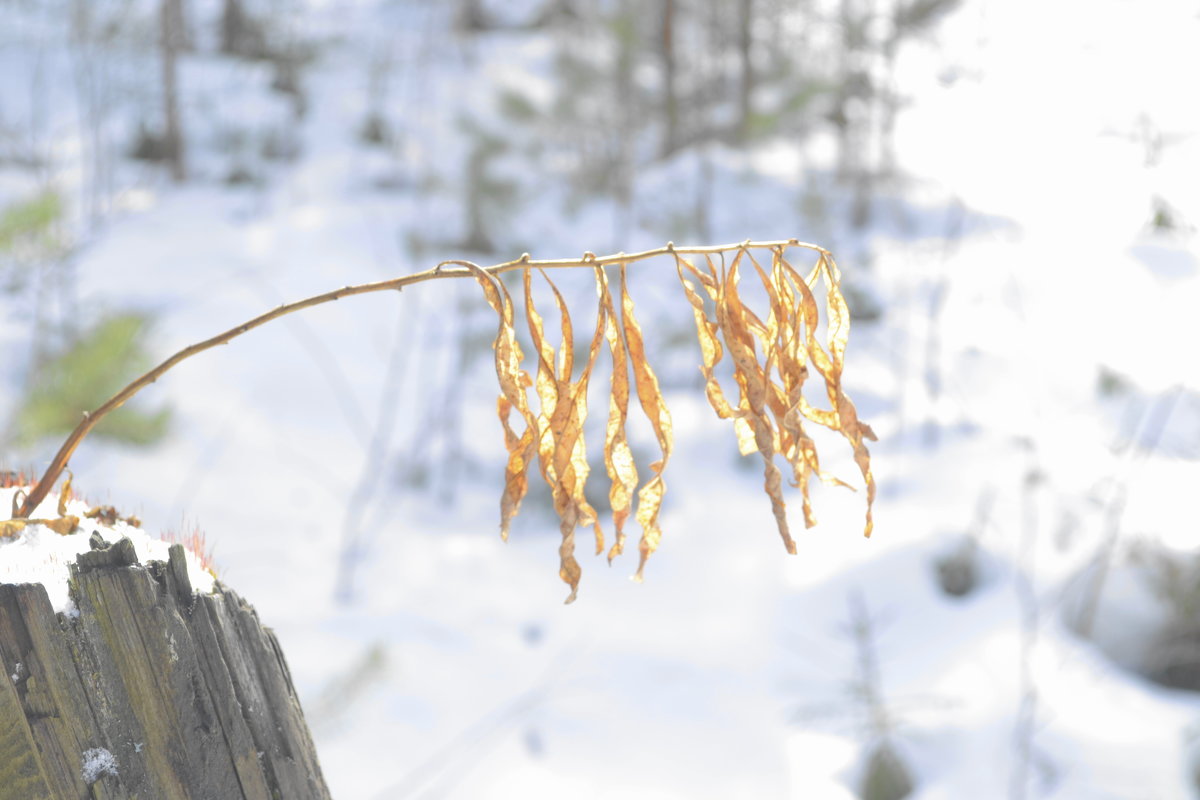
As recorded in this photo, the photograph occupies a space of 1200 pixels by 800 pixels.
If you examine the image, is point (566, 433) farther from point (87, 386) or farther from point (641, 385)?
point (87, 386)

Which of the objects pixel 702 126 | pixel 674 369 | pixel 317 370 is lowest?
pixel 674 369

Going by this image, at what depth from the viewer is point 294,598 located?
14.0ft

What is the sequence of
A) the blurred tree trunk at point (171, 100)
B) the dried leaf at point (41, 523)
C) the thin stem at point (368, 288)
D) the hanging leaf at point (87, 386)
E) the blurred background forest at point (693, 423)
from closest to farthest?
the thin stem at point (368, 288) → the dried leaf at point (41, 523) → the hanging leaf at point (87, 386) → the blurred background forest at point (693, 423) → the blurred tree trunk at point (171, 100)

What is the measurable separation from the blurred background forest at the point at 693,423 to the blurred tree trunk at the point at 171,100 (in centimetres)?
3

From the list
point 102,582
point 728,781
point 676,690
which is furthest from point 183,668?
point 676,690

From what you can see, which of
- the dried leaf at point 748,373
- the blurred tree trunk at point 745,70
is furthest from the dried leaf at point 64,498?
the blurred tree trunk at point 745,70

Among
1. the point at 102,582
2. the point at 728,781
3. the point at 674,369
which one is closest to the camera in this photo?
the point at 102,582

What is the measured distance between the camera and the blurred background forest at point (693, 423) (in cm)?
353

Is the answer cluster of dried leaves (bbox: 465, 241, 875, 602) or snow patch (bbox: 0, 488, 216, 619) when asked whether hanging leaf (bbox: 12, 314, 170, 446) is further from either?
cluster of dried leaves (bbox: 465, 241, 875, 602)

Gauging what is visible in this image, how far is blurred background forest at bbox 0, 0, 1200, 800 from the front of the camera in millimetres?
3527

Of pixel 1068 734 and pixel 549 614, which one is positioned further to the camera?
pixel 549 614

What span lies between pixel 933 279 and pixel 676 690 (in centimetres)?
450

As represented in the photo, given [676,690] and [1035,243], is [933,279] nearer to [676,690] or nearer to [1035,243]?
[1035,243]

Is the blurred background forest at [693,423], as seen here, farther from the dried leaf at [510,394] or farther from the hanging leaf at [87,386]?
the dried leaf at [510,394]
